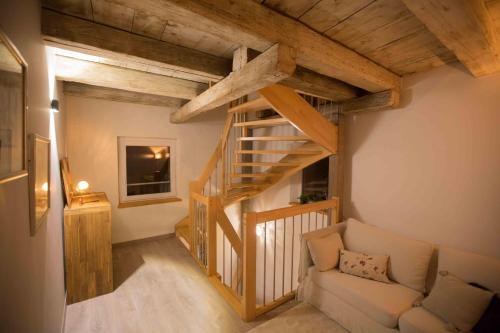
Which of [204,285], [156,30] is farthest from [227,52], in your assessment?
[204,285]

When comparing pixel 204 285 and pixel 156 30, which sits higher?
pixel 156 30

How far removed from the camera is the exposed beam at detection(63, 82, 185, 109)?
124 inches

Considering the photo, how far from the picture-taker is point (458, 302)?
1.63 m

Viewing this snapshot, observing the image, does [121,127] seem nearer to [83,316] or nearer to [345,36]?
[83,316]

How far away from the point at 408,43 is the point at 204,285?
308cm

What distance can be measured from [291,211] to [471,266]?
59.1 inches

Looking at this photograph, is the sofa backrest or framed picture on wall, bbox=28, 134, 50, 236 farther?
the sofa backrest

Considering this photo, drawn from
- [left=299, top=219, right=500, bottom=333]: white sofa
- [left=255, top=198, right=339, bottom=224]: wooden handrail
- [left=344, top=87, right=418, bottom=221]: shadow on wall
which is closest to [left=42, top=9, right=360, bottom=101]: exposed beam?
[left=344, top=87, right=418, bottom=221]: shadow on wall

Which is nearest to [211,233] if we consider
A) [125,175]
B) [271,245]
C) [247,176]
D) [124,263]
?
[247,176]

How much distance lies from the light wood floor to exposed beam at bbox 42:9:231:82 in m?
2.30

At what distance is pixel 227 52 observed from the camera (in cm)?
196

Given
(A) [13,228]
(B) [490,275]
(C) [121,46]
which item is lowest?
(B) [490,275]

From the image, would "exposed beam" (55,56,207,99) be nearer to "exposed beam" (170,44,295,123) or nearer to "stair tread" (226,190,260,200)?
"exposed beam" (170,44,295,123)

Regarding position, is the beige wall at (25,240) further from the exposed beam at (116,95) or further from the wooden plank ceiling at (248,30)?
the exposed beam at (116,95)
